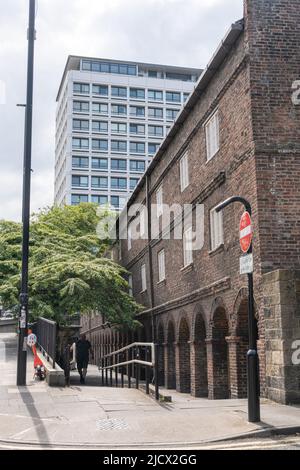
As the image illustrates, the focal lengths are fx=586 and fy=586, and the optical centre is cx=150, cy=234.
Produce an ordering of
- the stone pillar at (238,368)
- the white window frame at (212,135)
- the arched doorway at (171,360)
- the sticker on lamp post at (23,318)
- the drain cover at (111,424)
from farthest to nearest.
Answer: the arched doorway at (171,360) < the white window frame at (212,135) < the sticker on lamp post at (23,318) < the stone pillar at (238,368) < the drain cover at (111,424)

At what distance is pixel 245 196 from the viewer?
13.9m

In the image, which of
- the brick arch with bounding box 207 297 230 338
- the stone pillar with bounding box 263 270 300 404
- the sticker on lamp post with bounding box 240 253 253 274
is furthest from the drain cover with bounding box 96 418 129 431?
the brick arch with bounding box 207 297 230 338

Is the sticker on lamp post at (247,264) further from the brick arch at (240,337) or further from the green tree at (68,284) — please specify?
the green tree at (68,284)

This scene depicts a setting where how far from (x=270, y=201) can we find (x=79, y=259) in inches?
468

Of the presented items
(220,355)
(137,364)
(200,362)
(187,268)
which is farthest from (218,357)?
(187,268)

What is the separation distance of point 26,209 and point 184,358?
Result: 27.9 feet

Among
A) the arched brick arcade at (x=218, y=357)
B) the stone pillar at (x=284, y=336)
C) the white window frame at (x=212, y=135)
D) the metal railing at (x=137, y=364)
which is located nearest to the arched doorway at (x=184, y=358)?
the metal railing at (x=137, y=364)

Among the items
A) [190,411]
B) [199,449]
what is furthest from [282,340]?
[199,449]

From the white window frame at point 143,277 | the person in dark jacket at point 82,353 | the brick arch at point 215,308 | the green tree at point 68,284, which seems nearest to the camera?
the brick arch at point 215,308

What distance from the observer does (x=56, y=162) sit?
9419 cm

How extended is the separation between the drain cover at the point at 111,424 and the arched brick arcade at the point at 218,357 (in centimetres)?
678

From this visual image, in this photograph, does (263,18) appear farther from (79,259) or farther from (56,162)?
(56,162)

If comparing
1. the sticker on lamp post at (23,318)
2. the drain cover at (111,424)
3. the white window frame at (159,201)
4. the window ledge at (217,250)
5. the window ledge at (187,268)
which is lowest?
the drain cover at (111,424)

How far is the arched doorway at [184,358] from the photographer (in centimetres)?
1992
